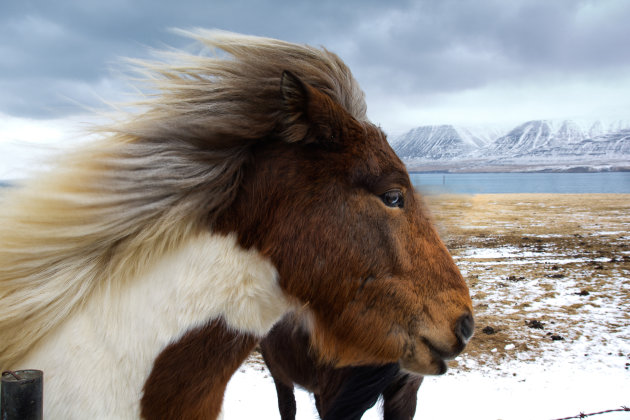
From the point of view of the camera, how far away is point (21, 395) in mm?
1142

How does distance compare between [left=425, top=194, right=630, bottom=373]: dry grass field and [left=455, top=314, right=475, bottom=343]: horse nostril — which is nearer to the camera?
[left=455, top=314, right=475, bottom=343]: horse nostril

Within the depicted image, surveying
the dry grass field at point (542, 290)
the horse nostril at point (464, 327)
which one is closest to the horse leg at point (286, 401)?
the dry grass field at point (542, 290)

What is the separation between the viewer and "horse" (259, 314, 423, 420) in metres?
2.94

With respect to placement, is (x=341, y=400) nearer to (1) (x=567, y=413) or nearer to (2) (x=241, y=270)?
(2) (x=241, y=270)

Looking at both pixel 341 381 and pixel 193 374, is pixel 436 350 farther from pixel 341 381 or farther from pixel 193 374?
pixel 341 381

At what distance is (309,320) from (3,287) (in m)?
1.07

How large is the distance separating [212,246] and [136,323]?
340 millimetres

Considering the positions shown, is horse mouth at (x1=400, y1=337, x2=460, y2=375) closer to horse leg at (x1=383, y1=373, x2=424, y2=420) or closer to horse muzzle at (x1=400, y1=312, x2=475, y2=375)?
horse muzzle at (x1=400, y1=312, x2=475, y2=375)

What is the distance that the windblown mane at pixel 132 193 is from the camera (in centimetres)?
138

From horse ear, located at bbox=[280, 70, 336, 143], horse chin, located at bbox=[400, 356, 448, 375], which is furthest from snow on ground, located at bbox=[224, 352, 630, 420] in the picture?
horse ear, located at bbox=[280, 70, 336, 143]

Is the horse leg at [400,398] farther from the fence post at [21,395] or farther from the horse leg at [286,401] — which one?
the fence post at [21,395]

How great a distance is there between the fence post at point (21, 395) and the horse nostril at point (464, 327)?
1.46 metres

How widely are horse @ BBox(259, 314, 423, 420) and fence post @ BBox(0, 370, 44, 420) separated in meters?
1.74

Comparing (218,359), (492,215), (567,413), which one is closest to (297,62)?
(218,359)
